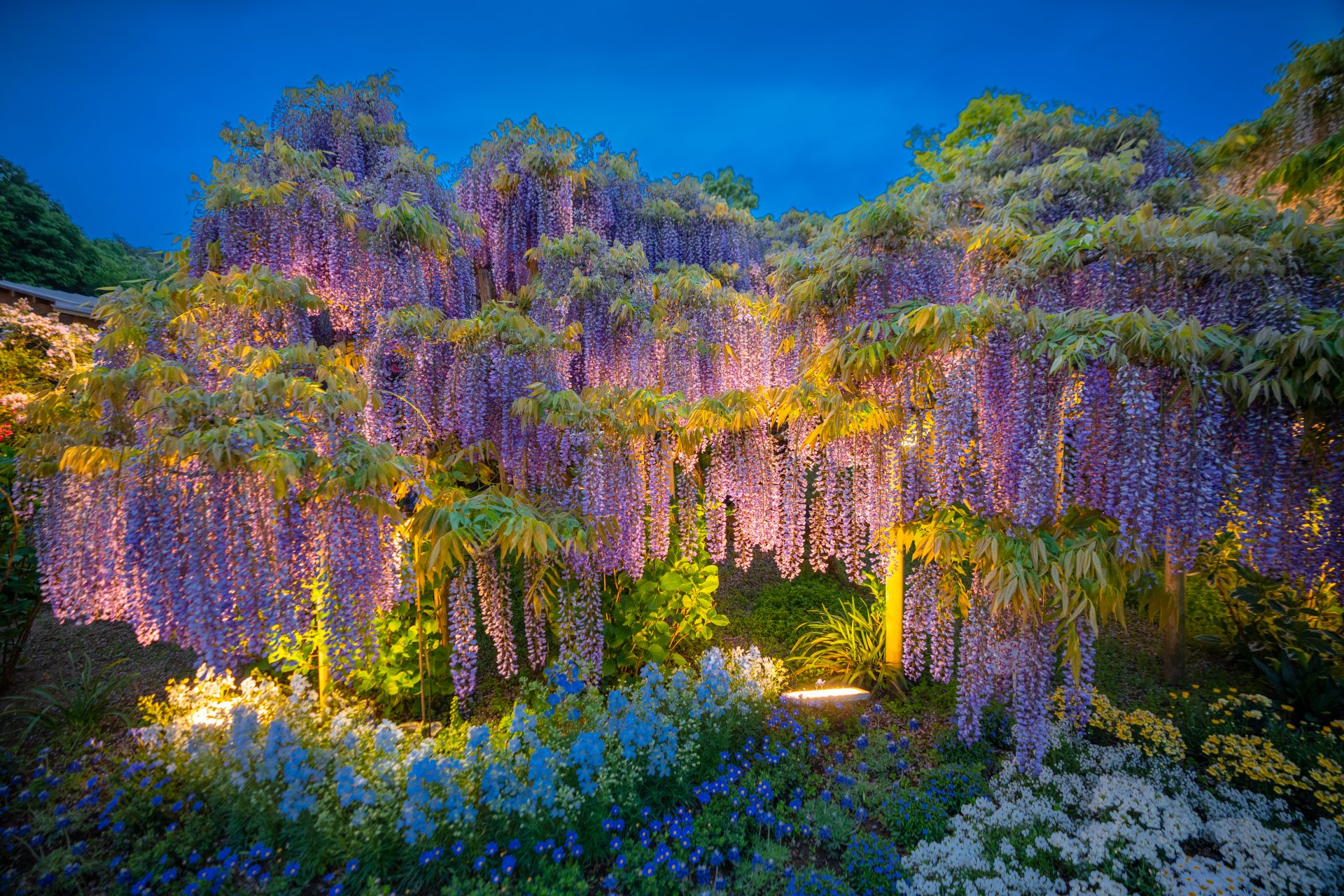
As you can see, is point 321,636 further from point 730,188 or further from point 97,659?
point 730,188

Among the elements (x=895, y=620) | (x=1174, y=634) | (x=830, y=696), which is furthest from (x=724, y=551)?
(x=1174, y=634)

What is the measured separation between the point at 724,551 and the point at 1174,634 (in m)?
4.28

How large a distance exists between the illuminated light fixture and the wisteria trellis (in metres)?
0.69

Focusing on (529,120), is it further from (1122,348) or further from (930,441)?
(1122,348)

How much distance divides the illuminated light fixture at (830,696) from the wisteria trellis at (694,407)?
0.69 meters

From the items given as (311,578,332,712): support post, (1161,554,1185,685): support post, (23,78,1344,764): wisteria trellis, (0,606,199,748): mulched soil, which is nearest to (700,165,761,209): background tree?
(23,78,1344,764): wisteria trellis

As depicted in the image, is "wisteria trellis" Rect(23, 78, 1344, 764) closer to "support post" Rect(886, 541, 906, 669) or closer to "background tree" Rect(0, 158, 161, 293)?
"support post" Rect(886, 541, 906, 669)

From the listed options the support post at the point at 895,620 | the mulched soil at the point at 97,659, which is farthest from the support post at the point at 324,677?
the support post at the point at 895,620

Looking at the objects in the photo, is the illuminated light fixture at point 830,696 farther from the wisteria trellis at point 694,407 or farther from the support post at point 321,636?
the support post at point 321,636

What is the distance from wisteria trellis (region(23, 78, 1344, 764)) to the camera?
3.08 metres

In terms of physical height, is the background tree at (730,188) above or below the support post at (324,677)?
above

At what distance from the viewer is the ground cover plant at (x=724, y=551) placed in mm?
3053

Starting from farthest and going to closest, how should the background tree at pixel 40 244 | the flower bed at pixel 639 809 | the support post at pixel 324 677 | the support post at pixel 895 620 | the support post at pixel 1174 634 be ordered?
the background tree at pixel 40 244 → the support post at pixel 895 620 → the support post at pixel 1174 634 → the support post at pixel 324 677 → the flower bed at pixel 639 809

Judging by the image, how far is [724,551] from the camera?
5293mm
